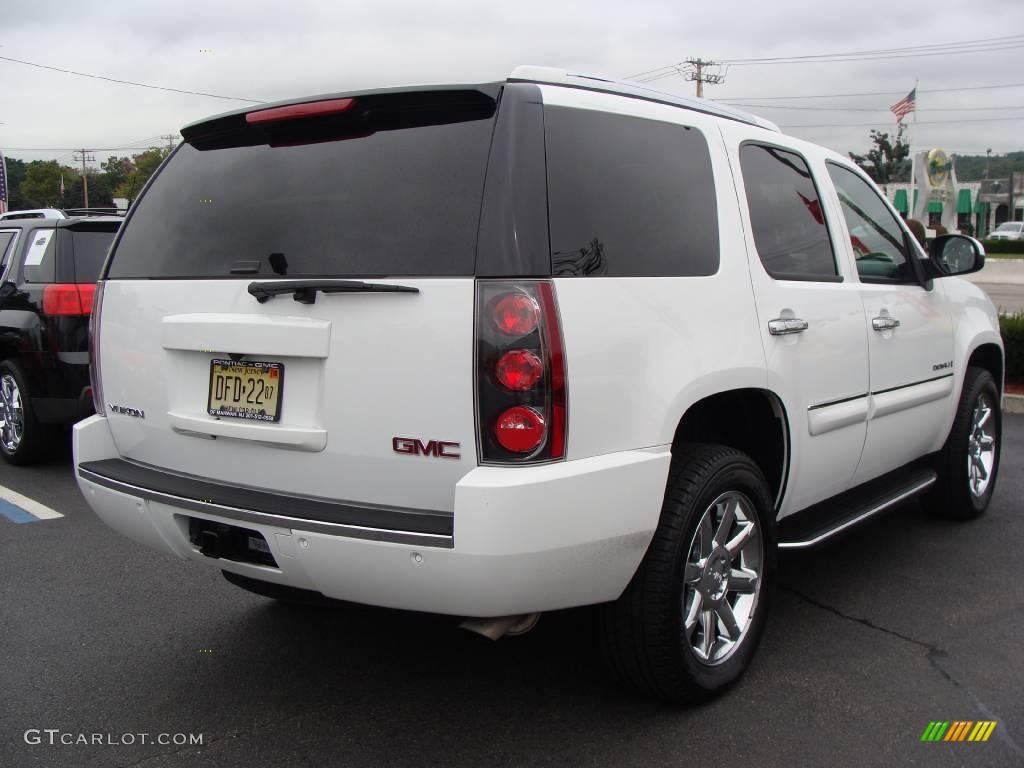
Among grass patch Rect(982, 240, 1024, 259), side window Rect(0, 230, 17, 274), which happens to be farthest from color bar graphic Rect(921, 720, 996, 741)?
grass patch Rect(982, 240, 1024, 259)

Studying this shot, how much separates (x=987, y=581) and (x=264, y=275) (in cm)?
346

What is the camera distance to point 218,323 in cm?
291

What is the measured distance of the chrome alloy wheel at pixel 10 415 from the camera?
6.90m

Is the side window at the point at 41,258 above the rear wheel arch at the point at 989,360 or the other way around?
above

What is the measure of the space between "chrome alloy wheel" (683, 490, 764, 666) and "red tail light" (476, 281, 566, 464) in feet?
2.44

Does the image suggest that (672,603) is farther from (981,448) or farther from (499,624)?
(981,448)

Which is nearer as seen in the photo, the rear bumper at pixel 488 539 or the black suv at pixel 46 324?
the rear bumper at pixel 488 539

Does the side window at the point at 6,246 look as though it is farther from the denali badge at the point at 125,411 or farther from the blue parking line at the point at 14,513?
the denali badge at the point at 125,411

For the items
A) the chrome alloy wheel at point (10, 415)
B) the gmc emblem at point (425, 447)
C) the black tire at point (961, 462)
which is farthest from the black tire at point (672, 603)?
the chrome alloy wheel at point (10, 415)

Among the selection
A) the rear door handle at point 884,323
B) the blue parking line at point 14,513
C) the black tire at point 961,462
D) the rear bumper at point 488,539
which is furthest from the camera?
the blue parking line at point 14,513

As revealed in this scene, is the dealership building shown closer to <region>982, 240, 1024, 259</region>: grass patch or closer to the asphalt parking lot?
<region>982, 240, 1024, 259</region>: grass patch

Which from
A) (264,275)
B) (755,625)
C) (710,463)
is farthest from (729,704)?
(264,275)

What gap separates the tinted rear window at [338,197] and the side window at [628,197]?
0.77 ft

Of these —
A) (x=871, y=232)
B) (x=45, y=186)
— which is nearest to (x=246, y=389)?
(x=871, y=232)
